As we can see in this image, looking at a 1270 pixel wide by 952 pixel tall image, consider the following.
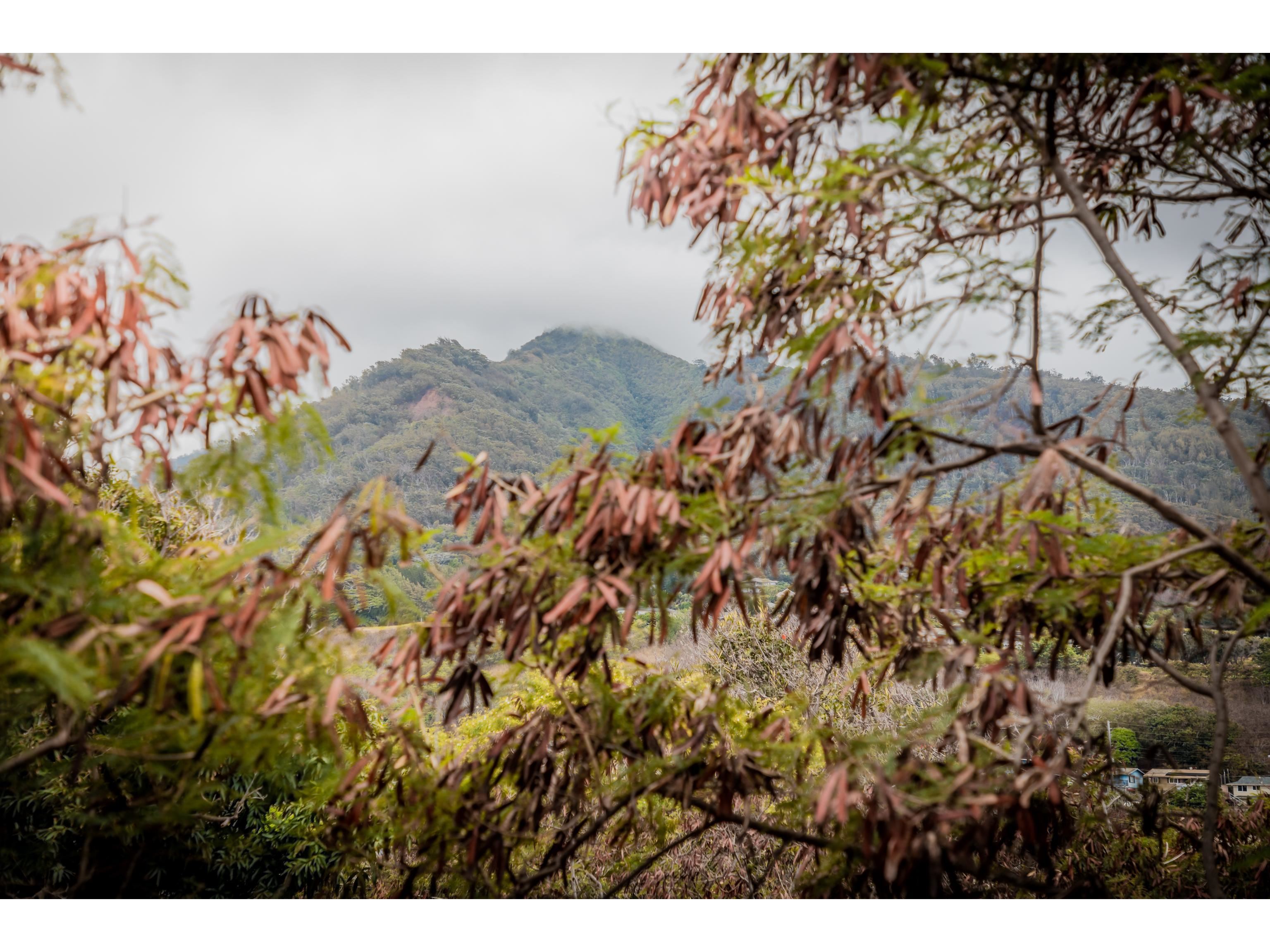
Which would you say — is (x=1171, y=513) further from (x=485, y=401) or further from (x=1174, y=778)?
(x=485, y=401)

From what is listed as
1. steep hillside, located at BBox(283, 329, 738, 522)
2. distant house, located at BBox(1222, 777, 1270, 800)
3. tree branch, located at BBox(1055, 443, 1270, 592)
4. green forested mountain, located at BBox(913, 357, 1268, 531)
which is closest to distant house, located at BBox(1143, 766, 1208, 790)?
distant house, located at BBox(1222, 777, 1270, 800)

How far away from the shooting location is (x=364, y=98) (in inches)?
92.3

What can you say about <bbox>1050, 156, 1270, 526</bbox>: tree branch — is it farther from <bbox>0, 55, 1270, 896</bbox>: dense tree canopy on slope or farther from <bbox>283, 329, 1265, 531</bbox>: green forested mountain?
<bbox>283, 329, 1265, 531</bbox>: green forested mountain

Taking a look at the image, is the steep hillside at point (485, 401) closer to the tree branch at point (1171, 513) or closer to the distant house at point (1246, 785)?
the distant house at point (1246, 785)

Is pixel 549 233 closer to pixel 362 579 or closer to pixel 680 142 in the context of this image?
pixel 680 142

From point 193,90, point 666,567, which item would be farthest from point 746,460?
point 193,90

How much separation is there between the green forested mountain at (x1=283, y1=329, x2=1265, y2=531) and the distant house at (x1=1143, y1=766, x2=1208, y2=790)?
3.92 ft

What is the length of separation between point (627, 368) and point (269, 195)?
730 inches

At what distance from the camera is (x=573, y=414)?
72.4 ft

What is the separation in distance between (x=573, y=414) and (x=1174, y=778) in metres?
18.2

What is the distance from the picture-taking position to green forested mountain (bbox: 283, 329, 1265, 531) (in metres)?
1.82

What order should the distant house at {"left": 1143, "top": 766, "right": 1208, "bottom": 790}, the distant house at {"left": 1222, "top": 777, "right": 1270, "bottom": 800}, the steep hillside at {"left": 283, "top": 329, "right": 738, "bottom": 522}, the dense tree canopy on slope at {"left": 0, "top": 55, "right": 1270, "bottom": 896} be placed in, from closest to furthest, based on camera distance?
the dense tree canopy on slope at {"left": 0, "top": 55, "right": 1270, "bottom": 896}, the distant house at {"left": 1143, "top": 766, "right": 1208, "bottom": 790}, the distant house at {"left": 1222, "top": 777, "right": 1270, "bottom": 800}, the steep hillside at {"left": 283, "top": 329, "right": 738, "bottom": 522}

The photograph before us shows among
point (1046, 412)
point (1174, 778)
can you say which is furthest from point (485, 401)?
point (1174, 778)

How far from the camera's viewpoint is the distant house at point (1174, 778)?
3.55m
